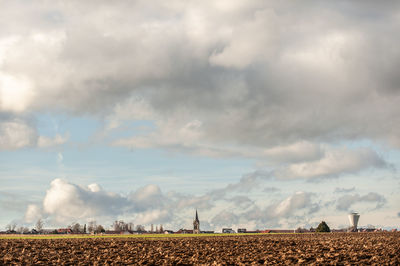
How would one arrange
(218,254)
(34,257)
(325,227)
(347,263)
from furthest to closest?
(325,227), (218,254), (34,257), (347,263)

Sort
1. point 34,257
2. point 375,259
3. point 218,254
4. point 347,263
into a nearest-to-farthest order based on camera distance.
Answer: point 347,263 < point 375,259 < point 34,257 < point 218,254

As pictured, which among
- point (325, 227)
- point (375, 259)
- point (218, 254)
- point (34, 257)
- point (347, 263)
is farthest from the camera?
point (325, 227)

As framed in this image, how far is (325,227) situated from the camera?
7421 inches

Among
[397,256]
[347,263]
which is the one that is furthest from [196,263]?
[397,256]

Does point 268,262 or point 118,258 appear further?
point 118,258

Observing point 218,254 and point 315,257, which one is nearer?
point 315,257

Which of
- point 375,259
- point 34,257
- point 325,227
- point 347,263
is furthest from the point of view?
point 325,227

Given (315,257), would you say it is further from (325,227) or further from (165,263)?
(325,227)

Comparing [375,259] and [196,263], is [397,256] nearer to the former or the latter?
[375,259]

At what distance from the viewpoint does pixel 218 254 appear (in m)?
51.9

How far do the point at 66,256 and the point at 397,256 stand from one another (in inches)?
1459

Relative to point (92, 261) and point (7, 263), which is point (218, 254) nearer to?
point (92, 261)

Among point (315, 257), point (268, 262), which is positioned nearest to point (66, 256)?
point (268, 262)

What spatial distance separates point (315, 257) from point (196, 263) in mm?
12871
